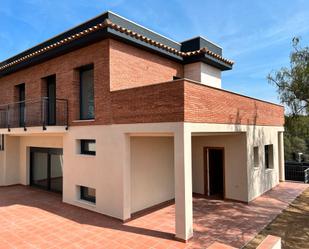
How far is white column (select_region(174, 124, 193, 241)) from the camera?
7113 millimetres

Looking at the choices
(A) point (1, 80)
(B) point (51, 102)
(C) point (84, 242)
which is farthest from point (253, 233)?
(A) point (1, 80)

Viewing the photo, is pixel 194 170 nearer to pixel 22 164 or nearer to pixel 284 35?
pixel 284 35

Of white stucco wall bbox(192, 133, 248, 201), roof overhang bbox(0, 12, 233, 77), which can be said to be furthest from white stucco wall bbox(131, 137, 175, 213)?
roof overhang bbox(0, 12, 233, 77)

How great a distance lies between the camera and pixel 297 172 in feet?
55.2

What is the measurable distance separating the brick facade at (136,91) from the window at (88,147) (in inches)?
35.8

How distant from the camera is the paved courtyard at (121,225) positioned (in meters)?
7.05

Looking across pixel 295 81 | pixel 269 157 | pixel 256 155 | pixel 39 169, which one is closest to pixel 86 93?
pixel 39 169

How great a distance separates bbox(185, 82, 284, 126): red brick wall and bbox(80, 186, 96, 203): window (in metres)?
5.84

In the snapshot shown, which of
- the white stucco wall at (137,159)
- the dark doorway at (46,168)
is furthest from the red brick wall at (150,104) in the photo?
the dark doorway at (46,168)

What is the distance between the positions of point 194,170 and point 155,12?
802 cm

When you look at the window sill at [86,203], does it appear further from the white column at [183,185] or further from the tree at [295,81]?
the tree at [295,81]

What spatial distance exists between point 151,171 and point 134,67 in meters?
4.60

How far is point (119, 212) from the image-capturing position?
8898 mm

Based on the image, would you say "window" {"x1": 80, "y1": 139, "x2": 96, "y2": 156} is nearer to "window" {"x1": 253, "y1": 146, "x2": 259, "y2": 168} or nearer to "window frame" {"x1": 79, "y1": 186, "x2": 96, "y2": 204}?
"window frame" {"x1": 79, "y1": 186, "x2": 96, "y2": 204}
